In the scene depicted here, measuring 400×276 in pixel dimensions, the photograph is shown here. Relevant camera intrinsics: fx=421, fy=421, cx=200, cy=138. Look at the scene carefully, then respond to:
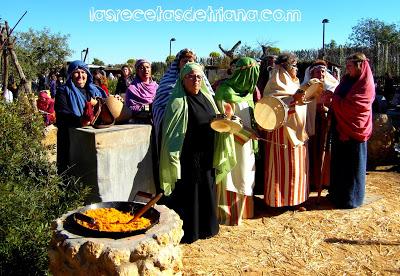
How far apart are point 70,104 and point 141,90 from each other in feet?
5.55

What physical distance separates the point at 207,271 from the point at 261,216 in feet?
5.28

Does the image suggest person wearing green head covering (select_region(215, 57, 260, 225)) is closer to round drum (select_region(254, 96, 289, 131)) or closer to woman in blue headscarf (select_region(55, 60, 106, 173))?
round drum (select_region(254, 96, 289, 131))

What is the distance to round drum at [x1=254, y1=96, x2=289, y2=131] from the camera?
436 centimetres

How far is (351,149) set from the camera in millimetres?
5215

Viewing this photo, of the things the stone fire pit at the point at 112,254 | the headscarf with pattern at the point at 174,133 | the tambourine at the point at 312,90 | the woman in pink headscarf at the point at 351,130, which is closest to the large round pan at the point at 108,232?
the stone fire pit at the point at 112,254

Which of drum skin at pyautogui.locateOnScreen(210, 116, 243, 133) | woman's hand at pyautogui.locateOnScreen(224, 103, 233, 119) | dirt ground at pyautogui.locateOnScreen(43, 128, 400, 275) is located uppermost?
woman's hand at pyautogui.locateOnScreen(224, 103, 233, 119)

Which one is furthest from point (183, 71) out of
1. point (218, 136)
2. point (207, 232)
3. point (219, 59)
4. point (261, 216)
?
point (219, 59)

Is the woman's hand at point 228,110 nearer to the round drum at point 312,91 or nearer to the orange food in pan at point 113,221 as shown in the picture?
the round drum at point 312,91

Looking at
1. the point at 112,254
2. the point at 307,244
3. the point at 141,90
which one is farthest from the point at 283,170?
the point at 112,254

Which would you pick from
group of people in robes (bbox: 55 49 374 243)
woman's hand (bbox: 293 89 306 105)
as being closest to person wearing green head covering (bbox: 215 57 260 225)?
group of people in robes (bbox: 55 49 374 243)

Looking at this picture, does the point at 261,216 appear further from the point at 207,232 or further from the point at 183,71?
the point at 183,71

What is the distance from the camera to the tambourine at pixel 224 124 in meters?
3.93

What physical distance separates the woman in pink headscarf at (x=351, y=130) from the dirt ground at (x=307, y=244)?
25 centimetres

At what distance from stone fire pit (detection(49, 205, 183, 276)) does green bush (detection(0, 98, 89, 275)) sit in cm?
39
